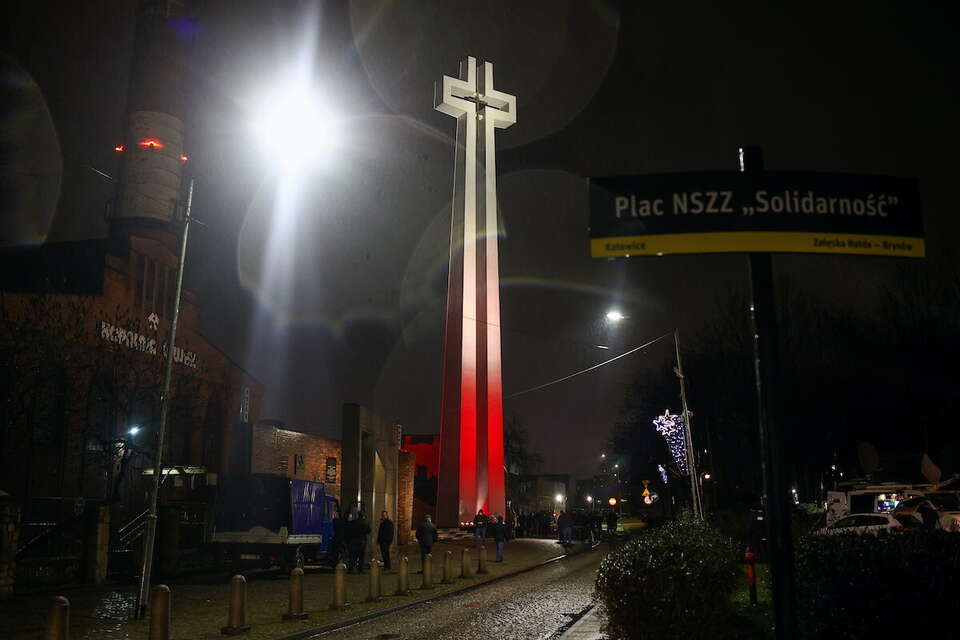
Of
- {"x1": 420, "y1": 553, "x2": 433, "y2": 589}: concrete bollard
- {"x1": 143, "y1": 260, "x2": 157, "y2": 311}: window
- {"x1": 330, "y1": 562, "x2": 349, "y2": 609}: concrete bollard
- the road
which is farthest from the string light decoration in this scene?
{"x1": 330, "y1": 562, "x2": 349, "y2": 609}: concrete bollard

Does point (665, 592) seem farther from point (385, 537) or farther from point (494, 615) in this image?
point (385, 537)

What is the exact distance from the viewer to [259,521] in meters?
23.1

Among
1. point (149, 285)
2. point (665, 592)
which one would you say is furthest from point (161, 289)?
point (665, 592)

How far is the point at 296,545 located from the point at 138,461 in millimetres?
19782

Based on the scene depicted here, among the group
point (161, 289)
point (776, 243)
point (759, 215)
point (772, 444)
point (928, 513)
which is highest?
point (161, 289)

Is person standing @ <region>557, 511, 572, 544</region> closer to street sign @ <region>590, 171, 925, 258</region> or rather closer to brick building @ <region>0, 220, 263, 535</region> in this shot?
brick building @ <region>0, 220, 263, 535</region>

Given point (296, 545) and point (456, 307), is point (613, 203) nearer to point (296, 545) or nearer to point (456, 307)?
point (296, 545)

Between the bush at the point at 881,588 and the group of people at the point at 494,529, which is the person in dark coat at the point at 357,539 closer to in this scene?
the group of people at the point at 494,529

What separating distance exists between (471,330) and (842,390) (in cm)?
1701

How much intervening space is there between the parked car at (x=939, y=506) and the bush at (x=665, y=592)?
14014 mm

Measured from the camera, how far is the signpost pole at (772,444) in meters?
5.09

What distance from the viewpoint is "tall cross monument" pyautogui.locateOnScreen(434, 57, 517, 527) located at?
134 feet

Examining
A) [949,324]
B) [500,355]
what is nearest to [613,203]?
[949,324]

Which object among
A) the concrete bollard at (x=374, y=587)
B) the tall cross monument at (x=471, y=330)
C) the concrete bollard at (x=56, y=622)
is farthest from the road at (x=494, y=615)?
the tall cross monument at (x=471, y=330)
